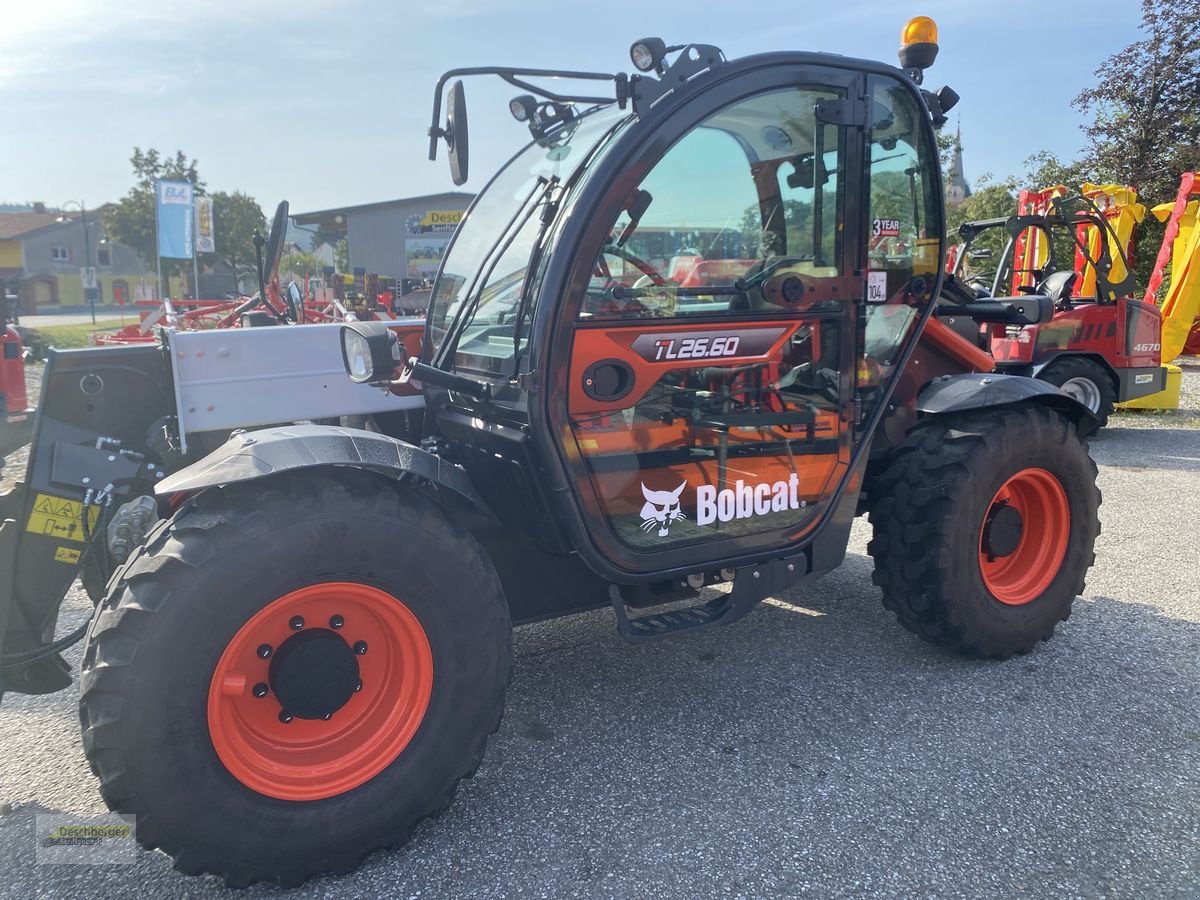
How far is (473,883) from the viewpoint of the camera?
223 centimetres

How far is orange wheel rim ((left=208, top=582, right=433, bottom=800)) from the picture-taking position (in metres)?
2.20

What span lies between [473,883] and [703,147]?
7.29 feet

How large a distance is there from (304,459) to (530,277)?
2.78 ft

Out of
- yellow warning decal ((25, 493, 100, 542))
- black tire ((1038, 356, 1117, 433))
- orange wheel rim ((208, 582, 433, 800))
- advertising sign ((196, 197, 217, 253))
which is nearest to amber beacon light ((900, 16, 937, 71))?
orange wheel rim ((208, 582, 433, 800))

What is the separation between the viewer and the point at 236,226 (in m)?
38.8

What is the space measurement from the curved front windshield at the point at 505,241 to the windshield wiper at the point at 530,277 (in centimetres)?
1

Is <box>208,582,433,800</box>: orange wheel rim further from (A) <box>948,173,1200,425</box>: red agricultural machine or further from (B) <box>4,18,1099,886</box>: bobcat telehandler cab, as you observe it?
(A) <box>948,173,1200,425</box>: red agricultural machine

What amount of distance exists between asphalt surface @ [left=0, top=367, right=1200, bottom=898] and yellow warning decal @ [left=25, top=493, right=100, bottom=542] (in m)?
0.80

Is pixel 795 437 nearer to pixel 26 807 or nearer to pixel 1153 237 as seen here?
pixel 26 807

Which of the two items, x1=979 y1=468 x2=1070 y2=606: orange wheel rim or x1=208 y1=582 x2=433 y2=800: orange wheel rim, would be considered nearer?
x1=208 y1=582 x2=433 y2=800: orange wheel rim

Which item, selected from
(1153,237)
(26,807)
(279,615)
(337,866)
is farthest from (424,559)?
(1153,237)

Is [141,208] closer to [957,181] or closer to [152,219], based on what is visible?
[152,219]

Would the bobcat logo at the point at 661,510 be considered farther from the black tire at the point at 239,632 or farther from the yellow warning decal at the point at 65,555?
the yellow warning decal at the point at 65,555

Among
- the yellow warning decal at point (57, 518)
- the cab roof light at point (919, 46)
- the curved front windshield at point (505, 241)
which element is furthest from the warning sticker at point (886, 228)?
the yellow warning decal at point (57, 518)
